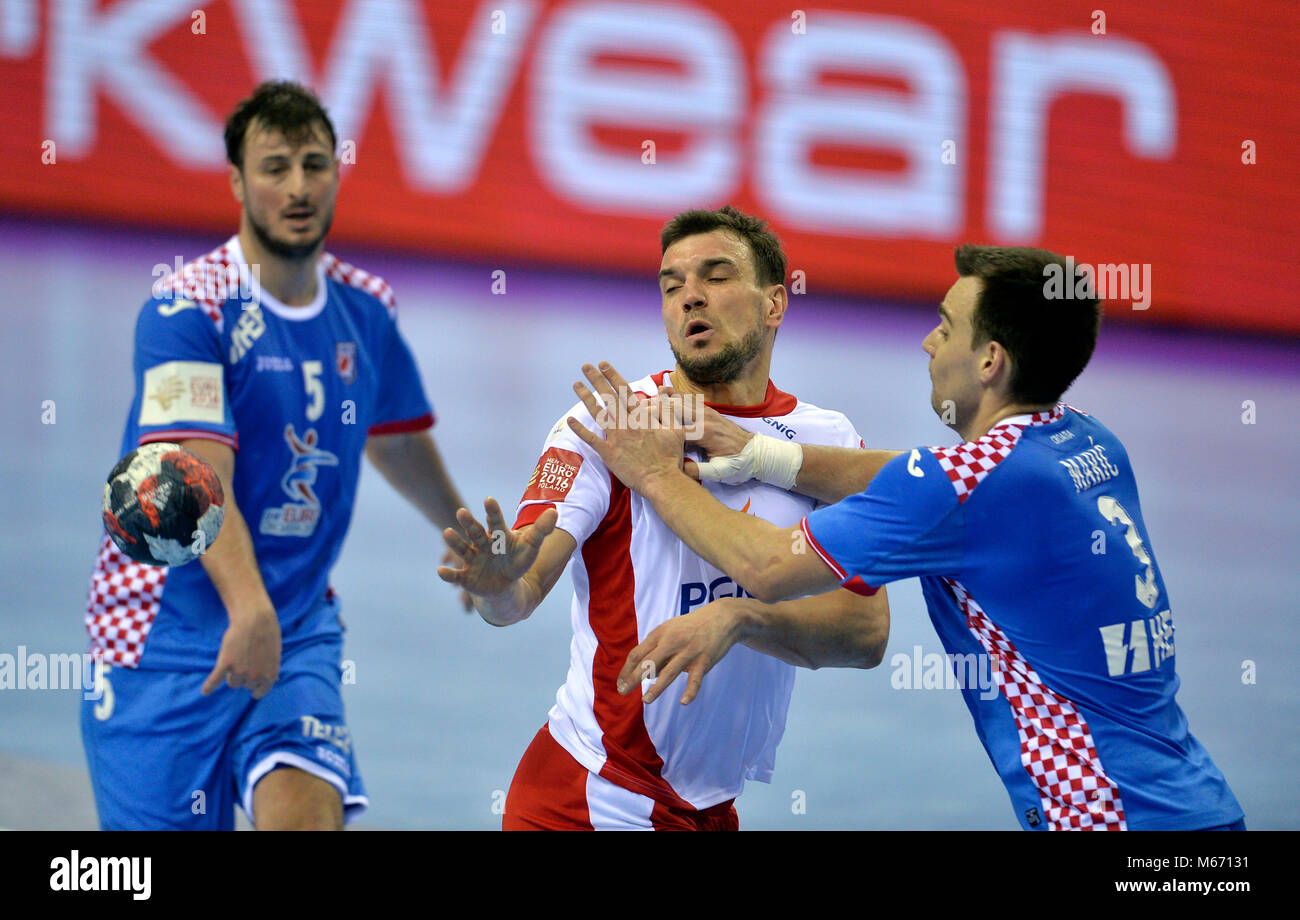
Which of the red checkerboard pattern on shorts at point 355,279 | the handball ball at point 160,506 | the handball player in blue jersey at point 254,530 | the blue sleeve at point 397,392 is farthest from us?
the blue sleeve at point 397,392

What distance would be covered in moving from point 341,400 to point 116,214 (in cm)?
866

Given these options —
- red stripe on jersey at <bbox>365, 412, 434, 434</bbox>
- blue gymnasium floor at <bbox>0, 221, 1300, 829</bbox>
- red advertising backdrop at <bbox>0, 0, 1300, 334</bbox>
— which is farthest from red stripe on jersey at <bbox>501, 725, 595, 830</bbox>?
red advertising backdrop at <bbox>0, 0, 1300, 334</bbox>

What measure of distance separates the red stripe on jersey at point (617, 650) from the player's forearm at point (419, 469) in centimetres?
151

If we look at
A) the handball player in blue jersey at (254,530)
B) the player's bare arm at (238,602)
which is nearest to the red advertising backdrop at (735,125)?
the handball player in blue jersey at (254,530)

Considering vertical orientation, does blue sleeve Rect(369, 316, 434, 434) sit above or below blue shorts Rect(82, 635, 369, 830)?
above

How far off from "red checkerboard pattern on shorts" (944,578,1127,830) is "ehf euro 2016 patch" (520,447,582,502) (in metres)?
1.11

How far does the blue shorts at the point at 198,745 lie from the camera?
13.5ft

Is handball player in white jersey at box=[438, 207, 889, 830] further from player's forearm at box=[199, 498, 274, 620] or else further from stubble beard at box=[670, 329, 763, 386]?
player's forearm at box=[199, 498, 274, 620]

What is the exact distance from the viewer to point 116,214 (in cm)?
1213

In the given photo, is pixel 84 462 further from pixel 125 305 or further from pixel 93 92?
pixel 93 92

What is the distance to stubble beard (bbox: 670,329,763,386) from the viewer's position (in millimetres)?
3812

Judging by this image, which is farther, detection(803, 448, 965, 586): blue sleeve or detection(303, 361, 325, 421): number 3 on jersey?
detection(303, 361, 325, 421): number 3 on jersey

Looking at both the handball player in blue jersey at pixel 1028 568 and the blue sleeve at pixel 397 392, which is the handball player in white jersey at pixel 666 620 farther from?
the blue sleeve at pixel 397 392

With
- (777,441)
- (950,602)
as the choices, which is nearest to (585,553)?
(777,441)
